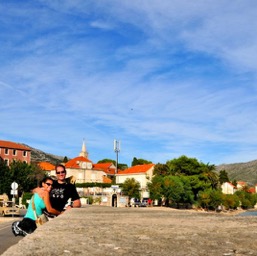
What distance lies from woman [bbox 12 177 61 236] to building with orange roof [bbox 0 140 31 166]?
107 m

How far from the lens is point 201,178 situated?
87.7m

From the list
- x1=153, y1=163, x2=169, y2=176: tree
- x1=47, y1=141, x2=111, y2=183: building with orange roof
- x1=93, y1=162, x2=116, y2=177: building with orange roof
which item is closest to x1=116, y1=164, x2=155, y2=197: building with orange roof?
x1=153, y1=163, x2=169, y2=176: tree

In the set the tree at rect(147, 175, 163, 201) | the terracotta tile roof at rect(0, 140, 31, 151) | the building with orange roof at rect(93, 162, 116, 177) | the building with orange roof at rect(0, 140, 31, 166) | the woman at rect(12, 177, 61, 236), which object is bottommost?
the woman at rect(12, 177, 61, 236)

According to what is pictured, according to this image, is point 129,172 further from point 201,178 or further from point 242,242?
point 242,242

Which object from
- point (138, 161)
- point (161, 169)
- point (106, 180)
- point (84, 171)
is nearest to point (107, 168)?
point (106, 180)

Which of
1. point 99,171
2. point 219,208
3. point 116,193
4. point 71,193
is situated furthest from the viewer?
point 99,171

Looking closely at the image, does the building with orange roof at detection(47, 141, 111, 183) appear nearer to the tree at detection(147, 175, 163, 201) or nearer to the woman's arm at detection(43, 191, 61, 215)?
the tree at detection(147, 175, 163, 201)

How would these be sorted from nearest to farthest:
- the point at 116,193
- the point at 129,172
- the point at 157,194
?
the point at 116,193 < the point at 157,194 < the point at 129,172

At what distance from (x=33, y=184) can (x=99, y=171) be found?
3652cm

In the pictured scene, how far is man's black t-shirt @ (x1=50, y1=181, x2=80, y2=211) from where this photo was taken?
24.0ft

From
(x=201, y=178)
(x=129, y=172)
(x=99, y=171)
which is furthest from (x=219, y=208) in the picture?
(x=99, y=171)

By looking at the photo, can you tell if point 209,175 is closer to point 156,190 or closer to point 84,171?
point 156,190

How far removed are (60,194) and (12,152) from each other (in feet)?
360

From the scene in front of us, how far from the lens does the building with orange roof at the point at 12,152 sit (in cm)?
11053
